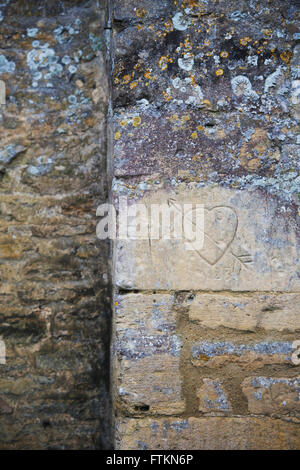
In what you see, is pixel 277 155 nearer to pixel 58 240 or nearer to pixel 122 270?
pixel 122 270

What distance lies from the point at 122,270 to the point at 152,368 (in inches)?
17.3

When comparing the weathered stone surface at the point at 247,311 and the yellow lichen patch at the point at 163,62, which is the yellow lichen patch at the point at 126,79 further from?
the weathered stone surface at the point at 247,311

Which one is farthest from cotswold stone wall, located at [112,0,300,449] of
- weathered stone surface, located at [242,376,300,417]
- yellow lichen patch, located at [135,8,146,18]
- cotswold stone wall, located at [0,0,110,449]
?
cotswold stone wall, located at [0,0,110,449]

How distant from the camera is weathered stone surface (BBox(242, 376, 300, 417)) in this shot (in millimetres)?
1559

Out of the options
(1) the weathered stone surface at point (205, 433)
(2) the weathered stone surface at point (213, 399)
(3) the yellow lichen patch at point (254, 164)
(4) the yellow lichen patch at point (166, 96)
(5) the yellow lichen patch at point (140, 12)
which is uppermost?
(5) the yellow lichen patch at point (140, 12)

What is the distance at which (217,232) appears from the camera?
5.25ft

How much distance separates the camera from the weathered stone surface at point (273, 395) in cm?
156

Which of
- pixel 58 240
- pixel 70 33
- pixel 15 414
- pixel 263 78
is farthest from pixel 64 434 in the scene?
pixel 70 33

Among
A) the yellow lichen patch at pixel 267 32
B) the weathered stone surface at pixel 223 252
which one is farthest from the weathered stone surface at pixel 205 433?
the yellow lichen patch at pixel 267 32

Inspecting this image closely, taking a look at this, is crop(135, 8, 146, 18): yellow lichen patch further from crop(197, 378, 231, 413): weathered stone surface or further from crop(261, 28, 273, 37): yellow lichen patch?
crop(197, 378, 231, 413): weathered stone surface

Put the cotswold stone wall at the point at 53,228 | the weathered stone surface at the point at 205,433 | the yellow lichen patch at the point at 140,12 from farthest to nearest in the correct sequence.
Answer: the cotswold stone wall at the point at 53,228 < the yellow lichen patch at the point at 140,12 < the weathered stone surface at the point at 205,433

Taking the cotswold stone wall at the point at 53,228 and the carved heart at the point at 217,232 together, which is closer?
the carved heart at the point at 217,232

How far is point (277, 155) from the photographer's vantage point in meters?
1.61

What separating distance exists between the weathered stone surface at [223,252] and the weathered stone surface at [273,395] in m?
0.39
